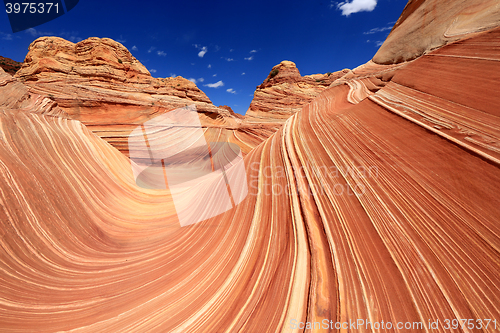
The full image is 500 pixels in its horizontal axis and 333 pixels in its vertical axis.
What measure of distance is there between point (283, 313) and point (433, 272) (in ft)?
3.41

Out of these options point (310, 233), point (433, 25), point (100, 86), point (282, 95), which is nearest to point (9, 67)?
point (100, 86)

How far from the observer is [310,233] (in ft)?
5.38

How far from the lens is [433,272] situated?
3.51ft

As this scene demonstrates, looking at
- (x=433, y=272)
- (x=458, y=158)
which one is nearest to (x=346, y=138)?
(x=458, y=158)

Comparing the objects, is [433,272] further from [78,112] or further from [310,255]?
[78,112]

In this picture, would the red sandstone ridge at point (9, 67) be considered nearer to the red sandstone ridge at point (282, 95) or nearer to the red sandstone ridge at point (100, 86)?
the red sandstone ridge at point (100, 86)

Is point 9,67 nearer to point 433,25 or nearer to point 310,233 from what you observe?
point 310,233

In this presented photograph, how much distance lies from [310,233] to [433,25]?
4.56m

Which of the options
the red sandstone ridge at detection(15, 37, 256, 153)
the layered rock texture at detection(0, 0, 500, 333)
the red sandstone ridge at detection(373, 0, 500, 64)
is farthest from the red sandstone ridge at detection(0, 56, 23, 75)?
the red sandstone ridge at detection(373, 0, 500, 64)

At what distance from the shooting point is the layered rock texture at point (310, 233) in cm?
110

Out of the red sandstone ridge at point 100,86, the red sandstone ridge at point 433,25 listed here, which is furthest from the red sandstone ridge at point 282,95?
the red sandstone ridge at point 433,25

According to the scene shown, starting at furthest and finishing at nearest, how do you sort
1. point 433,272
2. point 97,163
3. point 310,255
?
point 97,163, point 310,255, point 433,272

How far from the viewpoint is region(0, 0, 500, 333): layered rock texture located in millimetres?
1102

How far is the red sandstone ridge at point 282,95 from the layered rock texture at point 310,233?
654 cm
